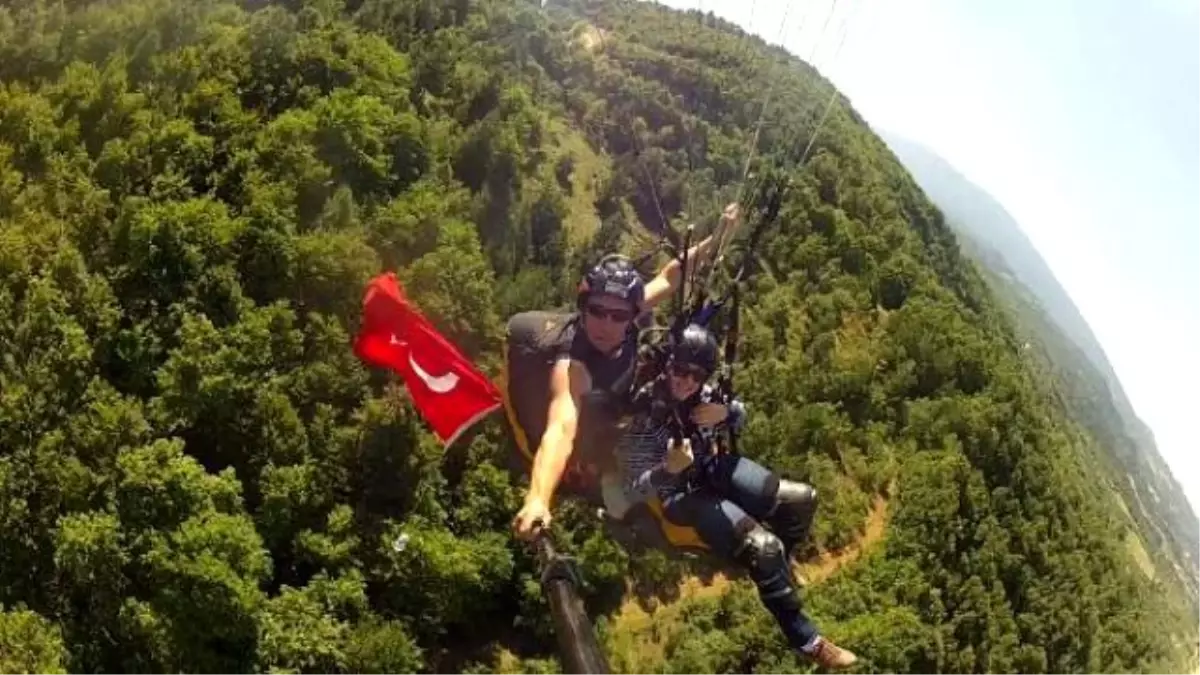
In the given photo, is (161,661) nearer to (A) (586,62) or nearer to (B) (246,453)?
(B) (246,453)

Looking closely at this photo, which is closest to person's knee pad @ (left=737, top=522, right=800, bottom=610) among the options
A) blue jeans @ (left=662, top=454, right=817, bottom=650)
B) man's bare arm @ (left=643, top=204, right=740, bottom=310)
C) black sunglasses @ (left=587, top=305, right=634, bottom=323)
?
blue jeans @ (left=662, top=454, right=817, bottom=650)

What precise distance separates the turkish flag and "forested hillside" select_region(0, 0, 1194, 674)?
1988mm

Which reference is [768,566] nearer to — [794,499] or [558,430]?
[794,499]

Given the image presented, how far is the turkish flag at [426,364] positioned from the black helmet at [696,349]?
76.1 feet

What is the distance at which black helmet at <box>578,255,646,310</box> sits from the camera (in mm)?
8734

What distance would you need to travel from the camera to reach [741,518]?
9.37 metres

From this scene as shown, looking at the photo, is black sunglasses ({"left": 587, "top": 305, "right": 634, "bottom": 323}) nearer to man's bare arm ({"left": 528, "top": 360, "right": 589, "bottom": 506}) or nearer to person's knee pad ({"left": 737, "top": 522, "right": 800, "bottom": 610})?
man's bare arm ({"left": 528, "top": 360, "right": 589, "bottom": 506})

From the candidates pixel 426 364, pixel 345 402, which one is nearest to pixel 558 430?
pixel 426 364

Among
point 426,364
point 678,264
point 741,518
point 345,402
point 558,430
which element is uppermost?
point 678,264

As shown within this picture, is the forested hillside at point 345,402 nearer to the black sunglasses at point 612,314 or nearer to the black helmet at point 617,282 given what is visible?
the black helmet at point 617,282

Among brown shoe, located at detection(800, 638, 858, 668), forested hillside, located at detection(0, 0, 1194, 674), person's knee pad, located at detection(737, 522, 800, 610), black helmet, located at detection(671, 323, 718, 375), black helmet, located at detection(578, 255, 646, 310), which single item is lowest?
forested hillside, located at detection(0, 0, 1194, 674)

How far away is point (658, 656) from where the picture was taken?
120 ft

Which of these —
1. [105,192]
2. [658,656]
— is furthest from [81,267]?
[658,656]

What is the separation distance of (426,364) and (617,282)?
24.7m
